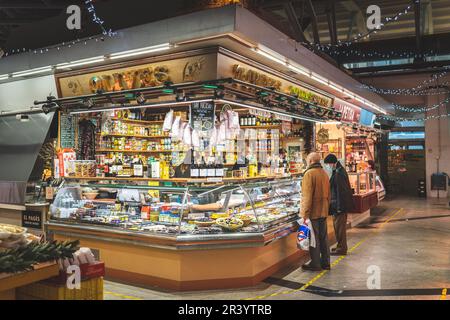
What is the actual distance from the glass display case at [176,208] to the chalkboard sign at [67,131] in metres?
2.51

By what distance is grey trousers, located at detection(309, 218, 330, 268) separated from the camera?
6.43 meters

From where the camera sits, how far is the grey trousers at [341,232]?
24.3 ft

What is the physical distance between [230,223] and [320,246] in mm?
1635

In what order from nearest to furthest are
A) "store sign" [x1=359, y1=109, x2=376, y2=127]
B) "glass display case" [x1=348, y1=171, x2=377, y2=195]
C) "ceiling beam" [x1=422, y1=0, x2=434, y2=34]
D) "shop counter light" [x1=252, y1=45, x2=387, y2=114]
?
1. "shop counter light" [x1=252, y1=45, x2=387, y2=114]
2. "glass display case" [x1=348, y1=171, x2=377, y2=195]
3. "store sign" [x1=359, y1=109, x2=376, y2=127]
4. "ceiling beam" [x1=422, y1=0, x2=434, y2=34]

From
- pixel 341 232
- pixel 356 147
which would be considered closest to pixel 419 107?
pixel 356 147

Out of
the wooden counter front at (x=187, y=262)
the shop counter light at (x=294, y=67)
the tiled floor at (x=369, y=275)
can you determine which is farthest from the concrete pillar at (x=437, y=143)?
the wooden counter front at (x=187, y=262)

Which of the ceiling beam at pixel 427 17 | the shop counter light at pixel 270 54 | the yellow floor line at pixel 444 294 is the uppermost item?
the ceiling beam at pixel 427 17

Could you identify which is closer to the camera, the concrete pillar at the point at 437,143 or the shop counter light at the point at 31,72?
the shop counter light at the point at 31,72

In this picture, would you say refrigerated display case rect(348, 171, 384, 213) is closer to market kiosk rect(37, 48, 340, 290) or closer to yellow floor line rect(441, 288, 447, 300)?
market kiosk rect(37, 48, 340, 290)

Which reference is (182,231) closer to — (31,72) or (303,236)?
(303,236)

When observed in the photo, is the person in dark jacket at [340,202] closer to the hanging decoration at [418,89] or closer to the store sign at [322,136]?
the store sign at [322,136]

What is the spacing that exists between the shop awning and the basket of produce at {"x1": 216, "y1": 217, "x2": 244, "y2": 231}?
4.70 metres

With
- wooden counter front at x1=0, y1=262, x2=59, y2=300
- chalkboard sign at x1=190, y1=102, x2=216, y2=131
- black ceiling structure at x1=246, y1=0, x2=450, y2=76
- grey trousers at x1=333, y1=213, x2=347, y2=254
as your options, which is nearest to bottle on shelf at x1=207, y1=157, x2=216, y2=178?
chalkboard sign at x1=190, y1=102, x2=216, y2=131

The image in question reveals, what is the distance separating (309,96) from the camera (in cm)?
1002
